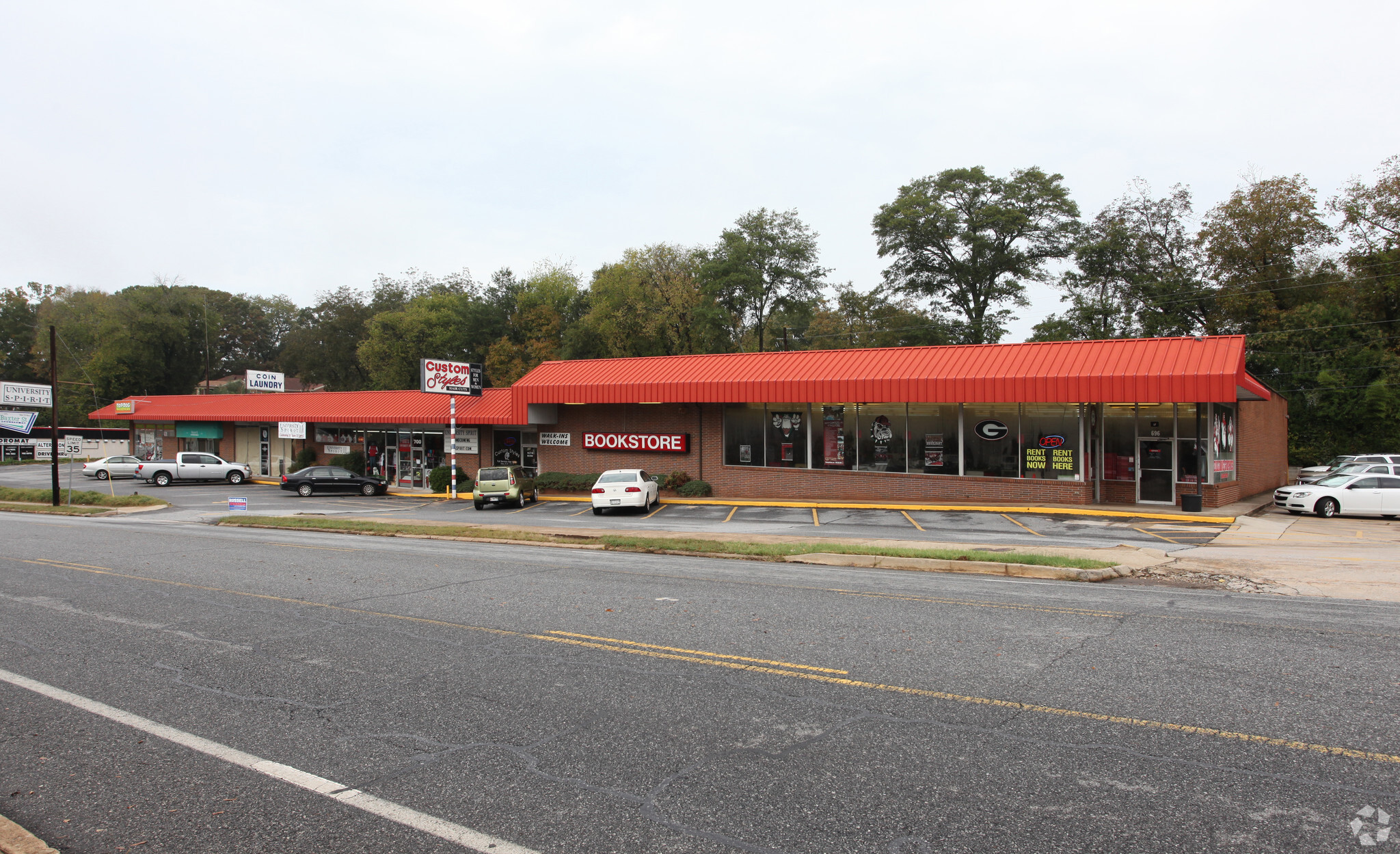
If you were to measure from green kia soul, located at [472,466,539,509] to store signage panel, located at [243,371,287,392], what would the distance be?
24485 millimetres

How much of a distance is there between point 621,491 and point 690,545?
1013 centimetres

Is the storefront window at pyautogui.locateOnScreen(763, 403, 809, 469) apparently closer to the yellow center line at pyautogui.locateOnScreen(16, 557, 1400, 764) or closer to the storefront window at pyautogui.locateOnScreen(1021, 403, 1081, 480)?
the storefront window at pyautogui.locateOnScreen(1021, 403, 1081, 480)

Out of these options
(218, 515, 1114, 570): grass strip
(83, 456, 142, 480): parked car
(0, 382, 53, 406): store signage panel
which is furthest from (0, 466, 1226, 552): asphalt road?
(83, 456, 142, 480): parked car

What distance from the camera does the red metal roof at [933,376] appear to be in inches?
872

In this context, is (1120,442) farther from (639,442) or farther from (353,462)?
(353,462)

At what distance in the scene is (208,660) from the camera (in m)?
7.21

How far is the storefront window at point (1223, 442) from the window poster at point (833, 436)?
11595mm

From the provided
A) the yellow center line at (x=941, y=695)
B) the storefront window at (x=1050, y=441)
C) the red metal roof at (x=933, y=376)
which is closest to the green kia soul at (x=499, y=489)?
the red metal roof at (x=933, y=376)

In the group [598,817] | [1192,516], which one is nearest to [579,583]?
[598,817]

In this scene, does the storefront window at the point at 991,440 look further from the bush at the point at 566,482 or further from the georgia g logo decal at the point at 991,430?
the bush at the point at 566,482

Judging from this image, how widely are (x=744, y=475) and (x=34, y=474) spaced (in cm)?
4993

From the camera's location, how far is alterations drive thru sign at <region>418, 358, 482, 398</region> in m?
33.8

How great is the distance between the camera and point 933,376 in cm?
2575

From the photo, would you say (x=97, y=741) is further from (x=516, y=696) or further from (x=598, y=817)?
(x=598, y=817)
